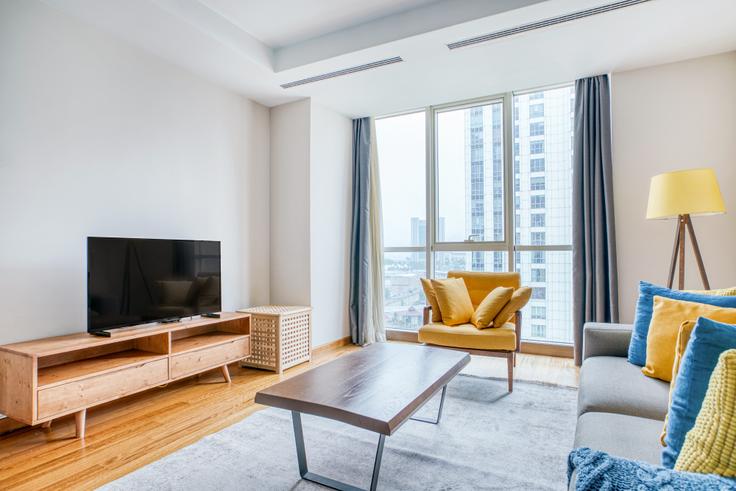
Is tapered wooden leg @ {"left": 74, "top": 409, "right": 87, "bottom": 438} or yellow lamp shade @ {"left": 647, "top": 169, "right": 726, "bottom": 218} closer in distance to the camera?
tapered wooden leg @ {"left": 74, "top": 409, "right": 87, "bottom": 438}

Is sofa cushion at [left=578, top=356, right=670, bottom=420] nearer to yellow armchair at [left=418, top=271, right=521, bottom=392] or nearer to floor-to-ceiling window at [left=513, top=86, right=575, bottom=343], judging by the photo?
yellow armchair at [left=418, top=271, right=521, bottom=392]

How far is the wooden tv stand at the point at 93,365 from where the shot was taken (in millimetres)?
2266

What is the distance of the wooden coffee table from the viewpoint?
67.7 inches

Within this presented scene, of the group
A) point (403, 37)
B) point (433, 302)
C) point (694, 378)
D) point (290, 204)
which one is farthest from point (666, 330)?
point (290, 204)

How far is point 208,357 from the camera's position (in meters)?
3.30

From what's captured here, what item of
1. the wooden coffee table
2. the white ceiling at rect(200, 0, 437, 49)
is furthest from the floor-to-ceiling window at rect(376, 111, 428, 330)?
the wooden coffee table

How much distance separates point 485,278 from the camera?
151 inches

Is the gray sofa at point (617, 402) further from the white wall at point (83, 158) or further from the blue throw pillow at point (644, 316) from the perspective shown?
the white wall at point (83, 158)

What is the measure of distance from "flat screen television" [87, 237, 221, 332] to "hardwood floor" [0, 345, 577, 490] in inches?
23.3

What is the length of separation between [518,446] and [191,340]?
2.57 m

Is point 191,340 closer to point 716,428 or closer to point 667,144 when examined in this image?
point 716,428

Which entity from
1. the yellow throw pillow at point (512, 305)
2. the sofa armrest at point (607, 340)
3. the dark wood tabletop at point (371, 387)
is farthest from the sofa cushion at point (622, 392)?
the yellow throw pillow at point (512, 305)

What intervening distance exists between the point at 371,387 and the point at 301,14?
2.70 meters

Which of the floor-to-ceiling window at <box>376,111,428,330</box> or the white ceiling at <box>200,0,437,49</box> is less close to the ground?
the white ceiling at <box>200,0,437,49</box>
